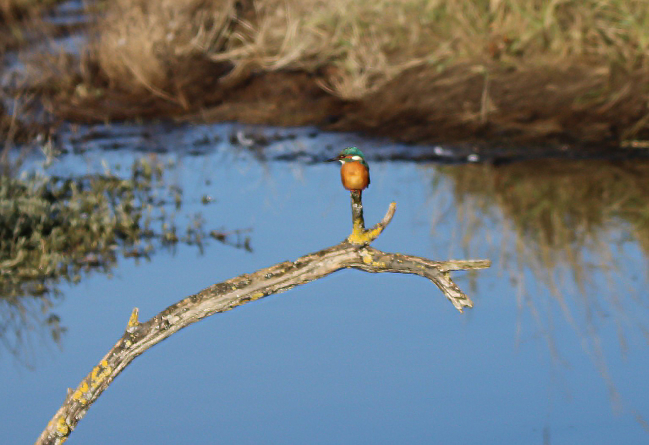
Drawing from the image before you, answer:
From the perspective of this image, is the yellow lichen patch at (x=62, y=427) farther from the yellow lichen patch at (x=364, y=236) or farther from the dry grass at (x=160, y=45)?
the dry grass at (x=160, y=45)

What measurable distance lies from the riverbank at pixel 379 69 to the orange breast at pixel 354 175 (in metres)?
8.89

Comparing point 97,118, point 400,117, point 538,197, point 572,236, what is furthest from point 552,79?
point 97,118

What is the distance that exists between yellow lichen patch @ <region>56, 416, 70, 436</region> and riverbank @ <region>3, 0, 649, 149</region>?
27.9ft

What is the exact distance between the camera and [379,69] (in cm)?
1327

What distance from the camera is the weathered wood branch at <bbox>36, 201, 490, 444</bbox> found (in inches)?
158

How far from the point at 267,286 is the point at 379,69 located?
9.38 metres

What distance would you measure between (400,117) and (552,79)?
1.66m

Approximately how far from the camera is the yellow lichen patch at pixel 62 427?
445 centimetres

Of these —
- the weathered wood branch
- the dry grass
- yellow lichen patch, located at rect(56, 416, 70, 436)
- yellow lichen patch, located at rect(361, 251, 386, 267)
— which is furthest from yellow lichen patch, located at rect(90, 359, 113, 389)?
the dry grass

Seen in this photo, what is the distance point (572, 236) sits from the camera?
942 centimetres

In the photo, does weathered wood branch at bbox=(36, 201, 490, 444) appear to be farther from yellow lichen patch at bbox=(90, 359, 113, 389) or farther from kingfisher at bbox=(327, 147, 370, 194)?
kingfisher at bbox=(327, 147, 370, 194)

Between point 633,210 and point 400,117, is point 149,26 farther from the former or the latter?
point 633,210

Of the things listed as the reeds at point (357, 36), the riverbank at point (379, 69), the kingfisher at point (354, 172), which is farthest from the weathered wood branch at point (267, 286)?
the reeds at point (357, 36)

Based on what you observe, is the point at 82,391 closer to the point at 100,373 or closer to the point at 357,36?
the point at 100,373
